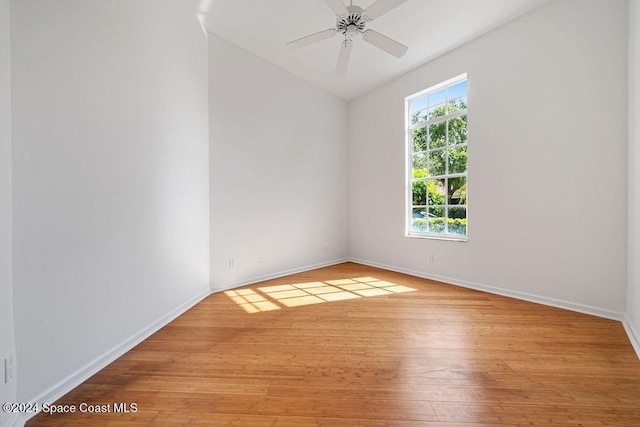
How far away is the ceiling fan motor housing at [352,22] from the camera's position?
7.69 feet

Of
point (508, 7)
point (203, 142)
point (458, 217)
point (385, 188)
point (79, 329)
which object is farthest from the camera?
point (385, 188)

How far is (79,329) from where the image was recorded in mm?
1639

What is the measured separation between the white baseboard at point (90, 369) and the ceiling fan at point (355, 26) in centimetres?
301

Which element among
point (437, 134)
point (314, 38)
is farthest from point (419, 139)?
point (314, 38)

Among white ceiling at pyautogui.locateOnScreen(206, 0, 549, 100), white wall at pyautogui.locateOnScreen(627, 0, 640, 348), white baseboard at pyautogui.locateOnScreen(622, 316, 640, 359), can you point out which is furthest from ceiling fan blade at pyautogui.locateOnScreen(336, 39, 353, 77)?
white baseboard at pyautogui.locateOnScreen(622, 316, 640, 359)

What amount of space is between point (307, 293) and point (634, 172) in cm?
341

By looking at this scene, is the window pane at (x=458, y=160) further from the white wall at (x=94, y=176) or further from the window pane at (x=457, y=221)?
the white wall at (x=94, y=176)

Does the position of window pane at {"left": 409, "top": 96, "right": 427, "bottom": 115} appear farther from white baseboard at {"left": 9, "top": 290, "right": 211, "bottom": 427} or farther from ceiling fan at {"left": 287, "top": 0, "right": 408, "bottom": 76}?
white baseboard at {"left": 9, "top": 290, "right": 211, "bottom": 427}

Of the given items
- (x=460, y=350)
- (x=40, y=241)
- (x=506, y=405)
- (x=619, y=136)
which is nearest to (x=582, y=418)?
(x=506, y=405)

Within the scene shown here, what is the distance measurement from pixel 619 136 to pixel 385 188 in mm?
2823

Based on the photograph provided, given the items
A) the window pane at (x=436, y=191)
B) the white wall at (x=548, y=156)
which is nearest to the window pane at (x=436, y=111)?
the white wall at (x=548, y=156)

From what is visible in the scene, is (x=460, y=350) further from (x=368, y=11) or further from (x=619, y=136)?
A: (x=368, y=11)

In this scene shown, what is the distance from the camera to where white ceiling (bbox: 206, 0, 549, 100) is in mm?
2879

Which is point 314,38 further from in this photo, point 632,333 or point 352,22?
point 632,333
